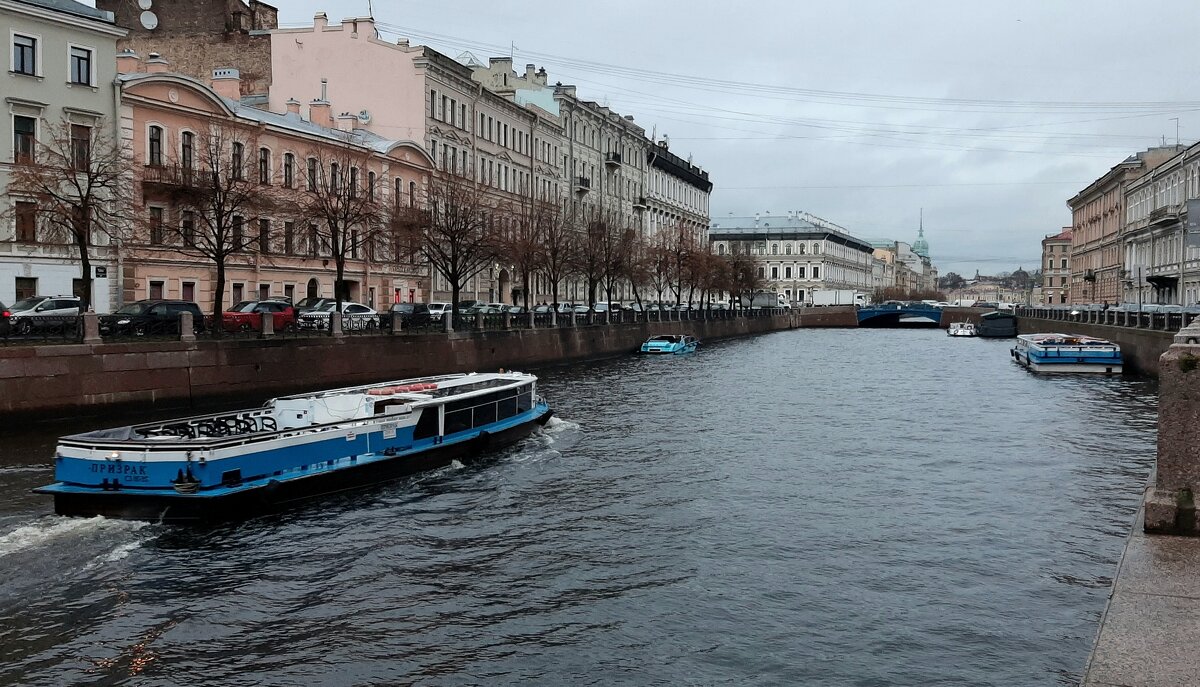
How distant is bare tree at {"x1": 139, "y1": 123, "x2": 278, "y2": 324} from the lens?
109 feet

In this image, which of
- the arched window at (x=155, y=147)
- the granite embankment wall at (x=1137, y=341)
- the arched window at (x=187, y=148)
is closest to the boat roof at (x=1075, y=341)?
the granite embankment wall at (x=1137, y=341)

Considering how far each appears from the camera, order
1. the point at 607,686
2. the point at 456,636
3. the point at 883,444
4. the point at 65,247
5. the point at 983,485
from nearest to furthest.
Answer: the point at 607,686 < the point at 456,636 < the point at 983,485 < the point at 883,444 < the point at 65,247

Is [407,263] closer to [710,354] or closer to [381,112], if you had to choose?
[381,112]

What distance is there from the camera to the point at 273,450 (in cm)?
1733

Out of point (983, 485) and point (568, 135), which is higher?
point (568, 135)

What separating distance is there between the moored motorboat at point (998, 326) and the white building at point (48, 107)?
3133 inches

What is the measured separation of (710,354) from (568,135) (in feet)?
78.1

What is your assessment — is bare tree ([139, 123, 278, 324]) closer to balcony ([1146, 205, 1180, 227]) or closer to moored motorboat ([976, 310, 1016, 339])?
balcony ([1146, 205, 1180, 227])

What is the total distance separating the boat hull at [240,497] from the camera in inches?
617

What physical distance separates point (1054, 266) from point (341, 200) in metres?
133

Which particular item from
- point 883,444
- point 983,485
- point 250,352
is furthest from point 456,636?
point 250,352

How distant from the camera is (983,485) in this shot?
1975cm

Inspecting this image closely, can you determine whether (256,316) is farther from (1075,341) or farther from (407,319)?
(1075,341)

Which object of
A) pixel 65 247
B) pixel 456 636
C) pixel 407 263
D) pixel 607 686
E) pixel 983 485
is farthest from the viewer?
pixel 407 263
